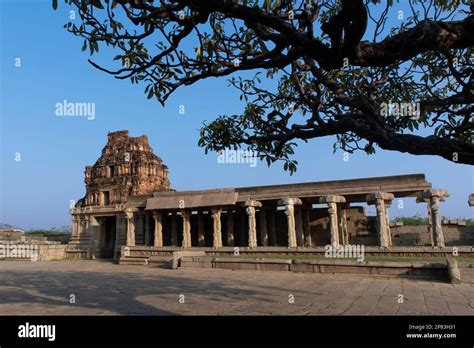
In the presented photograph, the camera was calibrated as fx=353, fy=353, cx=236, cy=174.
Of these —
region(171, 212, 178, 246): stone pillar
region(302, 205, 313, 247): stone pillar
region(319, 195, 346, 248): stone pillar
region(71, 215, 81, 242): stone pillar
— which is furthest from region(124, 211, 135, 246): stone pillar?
region(319, 195, 346, 248): stone pillar

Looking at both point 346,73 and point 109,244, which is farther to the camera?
point 109,244

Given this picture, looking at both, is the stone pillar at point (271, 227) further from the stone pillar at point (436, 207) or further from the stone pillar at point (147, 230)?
the stone pillar at point (436, 207)

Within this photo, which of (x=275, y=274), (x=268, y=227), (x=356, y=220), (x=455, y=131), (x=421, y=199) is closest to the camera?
(x=455, y=131)

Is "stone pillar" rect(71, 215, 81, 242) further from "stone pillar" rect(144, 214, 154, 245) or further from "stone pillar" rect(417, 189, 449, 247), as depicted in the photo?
"stone pillar" rect(417, 189, 449, 247)

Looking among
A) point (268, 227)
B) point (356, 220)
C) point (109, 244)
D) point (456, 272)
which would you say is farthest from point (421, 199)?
point (109, 244)

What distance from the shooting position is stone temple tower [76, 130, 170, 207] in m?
39.1

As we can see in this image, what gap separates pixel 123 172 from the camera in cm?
3966

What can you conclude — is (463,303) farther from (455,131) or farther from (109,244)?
(109,244)

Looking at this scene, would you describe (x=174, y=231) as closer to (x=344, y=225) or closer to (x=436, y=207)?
(x=344, y=225)

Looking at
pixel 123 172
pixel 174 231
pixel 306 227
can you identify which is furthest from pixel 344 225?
pixel 123 172

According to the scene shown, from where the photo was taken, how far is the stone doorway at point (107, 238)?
34469 mm

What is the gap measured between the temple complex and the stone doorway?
98 mm

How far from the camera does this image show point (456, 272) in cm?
1098

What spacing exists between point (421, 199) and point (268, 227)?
40.1 ft
